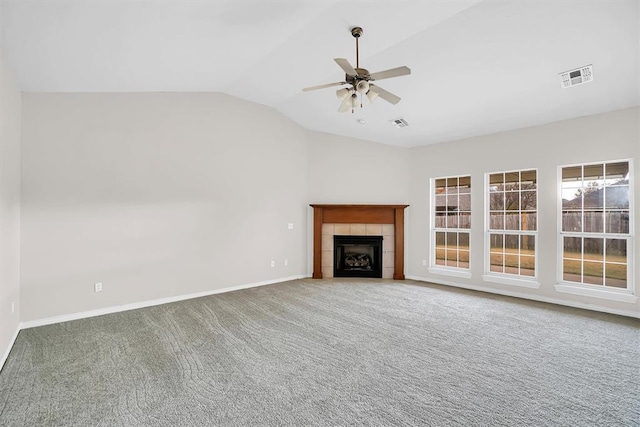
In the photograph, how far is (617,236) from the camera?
4168 mm

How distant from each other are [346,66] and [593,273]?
4625 mm

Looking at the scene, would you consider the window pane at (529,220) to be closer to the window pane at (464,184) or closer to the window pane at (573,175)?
the window pane at (573,175)

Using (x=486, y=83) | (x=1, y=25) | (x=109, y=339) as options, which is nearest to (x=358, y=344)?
(x=109, y=339)

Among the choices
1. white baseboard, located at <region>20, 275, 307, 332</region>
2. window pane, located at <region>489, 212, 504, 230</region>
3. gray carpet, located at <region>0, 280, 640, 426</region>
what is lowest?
gray carpet, located at <region>0, 280, 640, 426</region>

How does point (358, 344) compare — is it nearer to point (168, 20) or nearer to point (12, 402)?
point (12, 402)

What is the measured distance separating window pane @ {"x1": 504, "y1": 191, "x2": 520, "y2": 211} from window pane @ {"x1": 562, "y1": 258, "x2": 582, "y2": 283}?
1077mm

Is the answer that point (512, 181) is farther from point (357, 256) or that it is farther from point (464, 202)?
point (357, 256)

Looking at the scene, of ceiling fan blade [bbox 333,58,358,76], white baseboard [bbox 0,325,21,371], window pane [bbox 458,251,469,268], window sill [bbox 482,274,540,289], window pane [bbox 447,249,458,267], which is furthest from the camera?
window pane [bbox 447,249,458,267]

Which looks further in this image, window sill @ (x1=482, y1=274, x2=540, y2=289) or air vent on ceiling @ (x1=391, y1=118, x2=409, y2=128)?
air vent on ceiling @ (x1=391, y1=118, x2=409, y2=128)

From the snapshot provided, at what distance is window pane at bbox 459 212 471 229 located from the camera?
580 cm

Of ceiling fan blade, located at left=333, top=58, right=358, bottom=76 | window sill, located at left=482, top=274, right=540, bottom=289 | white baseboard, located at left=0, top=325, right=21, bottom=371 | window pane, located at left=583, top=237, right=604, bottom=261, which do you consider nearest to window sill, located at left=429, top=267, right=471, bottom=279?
window sill, located at left=482, top=274, right=540, bottom=289

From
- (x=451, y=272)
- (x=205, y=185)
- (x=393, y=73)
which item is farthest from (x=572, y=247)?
(x=205, y=185)

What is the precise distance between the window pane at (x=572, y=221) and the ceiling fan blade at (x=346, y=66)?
409cm

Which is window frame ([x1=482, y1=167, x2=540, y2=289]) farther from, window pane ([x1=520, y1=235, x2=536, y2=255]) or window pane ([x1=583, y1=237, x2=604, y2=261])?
window pane ([x1=583, y1=237, x2=604, y2=261])
